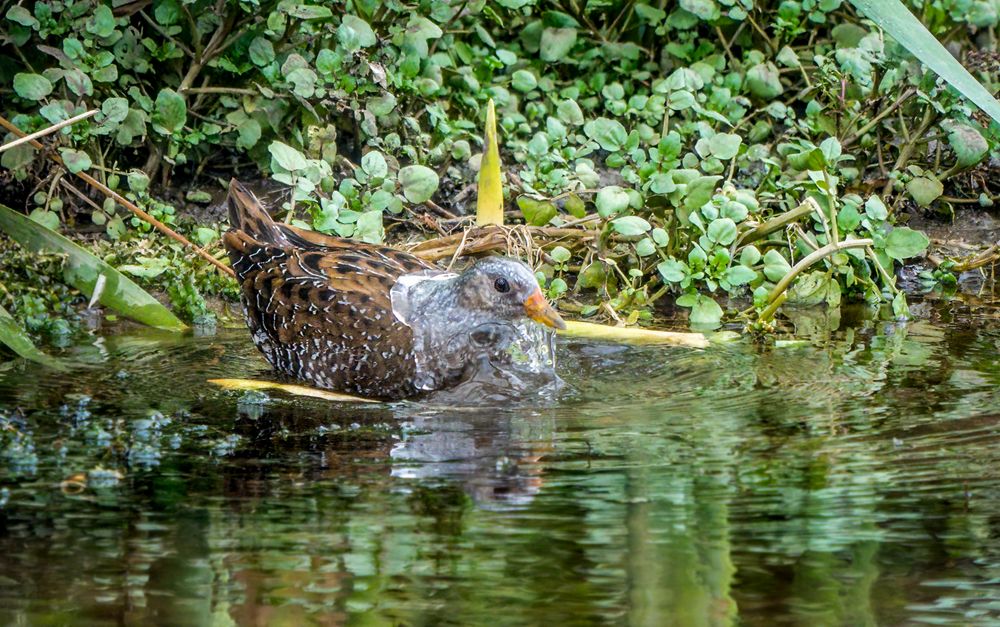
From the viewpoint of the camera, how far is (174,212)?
7746mm

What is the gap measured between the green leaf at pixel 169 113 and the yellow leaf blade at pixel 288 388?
227 centimetres

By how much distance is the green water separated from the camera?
3.39 m

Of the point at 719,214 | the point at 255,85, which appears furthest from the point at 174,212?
the point at 719,214

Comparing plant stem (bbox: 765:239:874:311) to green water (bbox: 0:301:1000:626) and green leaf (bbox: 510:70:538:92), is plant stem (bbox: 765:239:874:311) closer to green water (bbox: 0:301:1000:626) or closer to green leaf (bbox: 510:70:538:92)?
green water (bbox: 0:301:1000:626)

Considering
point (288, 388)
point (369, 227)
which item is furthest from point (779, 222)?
point (288, 388)

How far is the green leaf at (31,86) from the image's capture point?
277 inches

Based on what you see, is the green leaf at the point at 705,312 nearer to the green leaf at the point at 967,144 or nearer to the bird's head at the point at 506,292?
the bird's head at the point at 506,292

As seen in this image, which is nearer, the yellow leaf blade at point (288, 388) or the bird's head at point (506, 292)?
the yellow leaf blade at point (288, 388)

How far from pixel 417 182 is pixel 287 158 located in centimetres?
66

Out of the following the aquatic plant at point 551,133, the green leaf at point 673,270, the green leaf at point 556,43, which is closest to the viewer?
the green leaf at point 673,270

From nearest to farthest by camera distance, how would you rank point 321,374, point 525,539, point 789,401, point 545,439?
point 525,539
point 545,439
point 789,401
point 321,374

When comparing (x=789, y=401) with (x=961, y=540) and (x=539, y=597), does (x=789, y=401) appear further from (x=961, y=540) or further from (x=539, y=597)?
(x=539, y=597)

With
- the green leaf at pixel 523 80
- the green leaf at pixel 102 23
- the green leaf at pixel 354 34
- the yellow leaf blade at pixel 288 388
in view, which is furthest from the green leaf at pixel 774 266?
the green leaf at pixel 102 23

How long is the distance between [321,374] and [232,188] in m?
1.19
